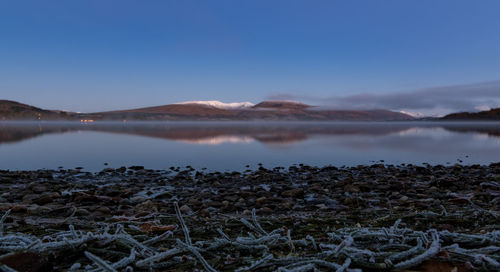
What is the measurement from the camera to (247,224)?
308cm

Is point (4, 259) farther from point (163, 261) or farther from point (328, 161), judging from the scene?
point (328, 161)

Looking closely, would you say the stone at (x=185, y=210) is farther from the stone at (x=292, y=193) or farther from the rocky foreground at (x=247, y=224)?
the stone at (x=292, y=193)

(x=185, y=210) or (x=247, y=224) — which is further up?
(x=247, y=224)

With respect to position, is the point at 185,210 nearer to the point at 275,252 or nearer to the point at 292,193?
the point at 292,193

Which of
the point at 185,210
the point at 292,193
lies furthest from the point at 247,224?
the point at 292,193

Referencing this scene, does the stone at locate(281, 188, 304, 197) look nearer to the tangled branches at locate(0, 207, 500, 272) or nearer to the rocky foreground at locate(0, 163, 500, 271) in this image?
the rocky foreground at locate(0, 163, 500, 271)

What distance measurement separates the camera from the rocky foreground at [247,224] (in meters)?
2.02

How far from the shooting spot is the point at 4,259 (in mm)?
1765

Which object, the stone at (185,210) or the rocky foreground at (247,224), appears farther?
the stone at (185,210)

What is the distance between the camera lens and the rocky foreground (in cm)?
202

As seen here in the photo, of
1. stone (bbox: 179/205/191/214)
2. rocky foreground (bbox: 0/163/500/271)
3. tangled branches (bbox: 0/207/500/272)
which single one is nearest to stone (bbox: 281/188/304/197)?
rocky foreground (bbox: 0/163/500/271)

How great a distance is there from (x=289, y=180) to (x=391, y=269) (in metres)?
8.67

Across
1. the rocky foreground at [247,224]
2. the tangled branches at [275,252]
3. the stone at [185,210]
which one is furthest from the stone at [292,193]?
the tangled branches at [275,252]

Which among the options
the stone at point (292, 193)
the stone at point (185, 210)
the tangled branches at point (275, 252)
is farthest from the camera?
the stone at point (292, 193)
